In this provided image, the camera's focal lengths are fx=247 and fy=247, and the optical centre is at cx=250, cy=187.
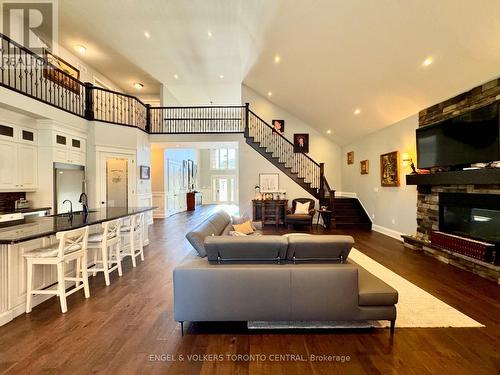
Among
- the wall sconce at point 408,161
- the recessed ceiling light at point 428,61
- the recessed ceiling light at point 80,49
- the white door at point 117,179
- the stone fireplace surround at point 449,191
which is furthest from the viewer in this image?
the recessed ceiling light at point 80,49

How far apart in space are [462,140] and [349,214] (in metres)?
4.40

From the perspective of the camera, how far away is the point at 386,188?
6.98 m

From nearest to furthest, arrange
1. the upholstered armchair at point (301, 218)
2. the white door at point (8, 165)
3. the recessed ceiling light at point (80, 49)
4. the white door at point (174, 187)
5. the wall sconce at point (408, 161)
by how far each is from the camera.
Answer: the white door at point (8, 165)
the wall sconce at point (408, 161)
the recessed ceiling light at point (80, 49)
the upholstered armchair at point (301, 218)
the white door at point (174, 187)

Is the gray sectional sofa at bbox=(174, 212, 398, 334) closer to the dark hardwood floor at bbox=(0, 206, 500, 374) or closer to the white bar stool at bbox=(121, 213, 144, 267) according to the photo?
the dark hardwood floor at bbox=(0, 206, 500, 374)

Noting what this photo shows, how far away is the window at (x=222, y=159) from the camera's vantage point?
17969 millimetres

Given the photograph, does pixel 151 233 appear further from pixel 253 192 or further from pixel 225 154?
pixel 225 154

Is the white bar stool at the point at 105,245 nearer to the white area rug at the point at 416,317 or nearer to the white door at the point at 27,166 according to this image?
the white area rug at the point at 416,317

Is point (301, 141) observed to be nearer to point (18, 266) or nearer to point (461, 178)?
point (461, 178)

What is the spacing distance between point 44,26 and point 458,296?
34.5 ft

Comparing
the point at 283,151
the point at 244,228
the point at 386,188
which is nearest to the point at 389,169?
the point at 386,188

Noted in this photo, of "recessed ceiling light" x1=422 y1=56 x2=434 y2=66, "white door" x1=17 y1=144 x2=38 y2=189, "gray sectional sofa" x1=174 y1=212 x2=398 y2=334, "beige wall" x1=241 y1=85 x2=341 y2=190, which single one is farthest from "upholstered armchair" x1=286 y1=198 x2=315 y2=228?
"white door" x1=17 y1=144 x2=38 y2=189

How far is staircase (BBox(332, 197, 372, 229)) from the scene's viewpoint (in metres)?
8.03

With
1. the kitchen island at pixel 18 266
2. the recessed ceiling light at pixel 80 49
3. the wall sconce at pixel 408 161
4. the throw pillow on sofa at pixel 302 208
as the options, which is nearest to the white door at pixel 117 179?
the recessed ceiling light at pixel 80 49
